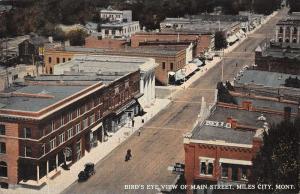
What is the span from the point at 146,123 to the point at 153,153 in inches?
498

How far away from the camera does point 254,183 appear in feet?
115

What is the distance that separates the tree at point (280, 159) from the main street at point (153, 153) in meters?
14.8

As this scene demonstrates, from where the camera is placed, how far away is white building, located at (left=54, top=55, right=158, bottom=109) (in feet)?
251

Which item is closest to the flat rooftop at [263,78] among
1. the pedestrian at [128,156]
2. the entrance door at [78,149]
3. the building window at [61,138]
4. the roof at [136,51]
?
the pedestrian at [128,156]

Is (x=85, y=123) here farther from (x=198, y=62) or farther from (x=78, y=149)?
(x=198, y=62)

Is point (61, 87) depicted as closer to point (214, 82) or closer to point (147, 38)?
point (214, 82)

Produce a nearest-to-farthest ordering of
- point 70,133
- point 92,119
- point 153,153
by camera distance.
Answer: point 70,133, point 153,153, point 92,119

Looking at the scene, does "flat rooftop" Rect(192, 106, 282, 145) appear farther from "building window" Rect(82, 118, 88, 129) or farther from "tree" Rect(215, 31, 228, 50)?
"tree" Rect(215, 31, 228, 50)

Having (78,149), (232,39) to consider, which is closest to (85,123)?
(78,149)

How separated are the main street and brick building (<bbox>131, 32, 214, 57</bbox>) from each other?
20.2 meters

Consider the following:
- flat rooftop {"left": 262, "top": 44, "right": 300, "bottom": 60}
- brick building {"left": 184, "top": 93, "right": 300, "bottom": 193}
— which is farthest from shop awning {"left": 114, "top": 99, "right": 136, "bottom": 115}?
brick building {"left": 184, "top": 93, "right": 300, "bottom": 193}

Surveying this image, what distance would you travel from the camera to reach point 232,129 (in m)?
44.2

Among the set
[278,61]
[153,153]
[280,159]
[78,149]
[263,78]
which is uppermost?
[278,61]

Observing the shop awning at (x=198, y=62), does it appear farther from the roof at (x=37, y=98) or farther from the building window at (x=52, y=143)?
the building window at (x=52, y=143)
